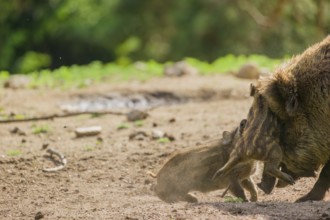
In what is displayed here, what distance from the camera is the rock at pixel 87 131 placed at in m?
13.2

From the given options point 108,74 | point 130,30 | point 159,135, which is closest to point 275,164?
point 159,135

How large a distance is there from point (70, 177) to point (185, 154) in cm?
147

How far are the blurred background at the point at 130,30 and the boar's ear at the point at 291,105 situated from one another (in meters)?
19.1

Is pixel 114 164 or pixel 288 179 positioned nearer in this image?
pixel 288 179

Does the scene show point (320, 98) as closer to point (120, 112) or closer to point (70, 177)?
point (70, 177)

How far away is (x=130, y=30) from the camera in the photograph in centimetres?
3069

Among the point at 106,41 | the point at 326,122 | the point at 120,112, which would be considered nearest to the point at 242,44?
the point at 106,41

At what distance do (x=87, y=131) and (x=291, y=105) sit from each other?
4852 mm

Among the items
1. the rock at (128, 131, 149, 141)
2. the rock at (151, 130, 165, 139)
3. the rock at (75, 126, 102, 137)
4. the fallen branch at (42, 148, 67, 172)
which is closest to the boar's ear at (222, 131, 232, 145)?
the fallen branch at (42, 148, 67, 172)

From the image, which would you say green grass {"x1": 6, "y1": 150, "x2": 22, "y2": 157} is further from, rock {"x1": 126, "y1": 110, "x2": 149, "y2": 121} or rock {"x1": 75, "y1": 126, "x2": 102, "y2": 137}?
rock {"x1": 126, "y1": 110, "x2": 149, "y2": 121}

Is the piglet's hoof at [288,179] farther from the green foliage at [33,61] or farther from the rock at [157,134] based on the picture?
the green foliage at [33,61]

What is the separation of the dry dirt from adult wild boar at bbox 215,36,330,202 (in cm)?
44

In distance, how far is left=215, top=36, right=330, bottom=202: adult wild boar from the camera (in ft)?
29.0

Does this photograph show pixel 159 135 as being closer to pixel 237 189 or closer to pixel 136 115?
pixel 136 115
